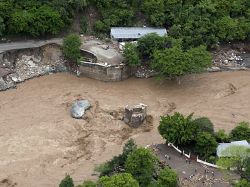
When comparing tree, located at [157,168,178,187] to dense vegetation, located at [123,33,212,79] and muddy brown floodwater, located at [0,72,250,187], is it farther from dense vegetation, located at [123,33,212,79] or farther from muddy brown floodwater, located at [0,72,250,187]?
dense vegetation, located at [123,33,212,79]

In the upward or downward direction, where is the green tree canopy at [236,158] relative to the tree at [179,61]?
downward

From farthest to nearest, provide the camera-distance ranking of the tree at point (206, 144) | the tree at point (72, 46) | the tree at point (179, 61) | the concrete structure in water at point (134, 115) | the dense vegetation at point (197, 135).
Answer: the tree at point (72, 46), the tree at point (179, 61), the concrete structure in water at point (134, 115), the dense vegetation at point (197, 135), the tree at point (206, 144)

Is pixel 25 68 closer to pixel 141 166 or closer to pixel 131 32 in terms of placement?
pixel 131 32

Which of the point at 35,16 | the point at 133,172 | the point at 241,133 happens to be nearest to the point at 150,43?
the point at 35,16

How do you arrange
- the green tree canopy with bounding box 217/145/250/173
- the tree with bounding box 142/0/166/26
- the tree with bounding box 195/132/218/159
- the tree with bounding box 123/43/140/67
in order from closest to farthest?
the green tree canopy with bounding box 217/145/250/173, the tree with bounding box 195/132/218/159, the tree with bounding box 123/43/140/67, the tree with bounding box 142/0/166/26

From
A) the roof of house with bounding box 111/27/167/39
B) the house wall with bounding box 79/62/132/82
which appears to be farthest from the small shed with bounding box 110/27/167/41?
the house wall with bounding box 79/62/132/82

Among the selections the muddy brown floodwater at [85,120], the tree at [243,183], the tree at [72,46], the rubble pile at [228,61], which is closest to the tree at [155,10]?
the rubble pile at [228,61]

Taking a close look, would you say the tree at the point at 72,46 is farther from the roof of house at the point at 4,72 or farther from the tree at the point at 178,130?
the tree at the point at 178,130

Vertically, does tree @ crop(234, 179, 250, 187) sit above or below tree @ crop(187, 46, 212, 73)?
below
